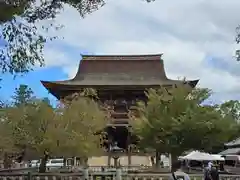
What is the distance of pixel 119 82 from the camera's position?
179 ft

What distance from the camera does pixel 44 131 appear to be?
27703 millimetres

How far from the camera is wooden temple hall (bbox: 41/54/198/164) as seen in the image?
170 feet

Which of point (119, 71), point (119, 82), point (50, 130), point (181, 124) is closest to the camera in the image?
point (50, 130)

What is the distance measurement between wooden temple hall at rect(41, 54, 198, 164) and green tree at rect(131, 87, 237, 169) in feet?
50.1

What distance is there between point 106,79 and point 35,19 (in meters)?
45.5

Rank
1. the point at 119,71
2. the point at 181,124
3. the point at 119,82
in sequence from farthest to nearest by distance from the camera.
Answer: the point at 119,71, the point at 119,82, the point at 181,124

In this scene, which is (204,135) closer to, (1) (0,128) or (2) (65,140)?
(2) (65,140)

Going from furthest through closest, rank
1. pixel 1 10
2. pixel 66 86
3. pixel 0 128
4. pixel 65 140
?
pixel 66 86 → pixel 0 128 → pixel 65 140 → pixel 1 10

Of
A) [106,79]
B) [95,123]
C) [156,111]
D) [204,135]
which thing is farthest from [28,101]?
[106,79]

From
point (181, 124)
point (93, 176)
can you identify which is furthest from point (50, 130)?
point (181, 124)

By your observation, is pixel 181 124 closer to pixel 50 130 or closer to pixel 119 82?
pixel 50 130

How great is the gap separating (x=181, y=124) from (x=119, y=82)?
25143mm

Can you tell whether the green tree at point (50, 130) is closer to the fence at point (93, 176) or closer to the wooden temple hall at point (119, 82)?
the fence at point (93, 176)

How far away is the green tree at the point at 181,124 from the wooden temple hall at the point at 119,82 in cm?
1526
